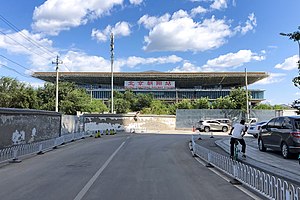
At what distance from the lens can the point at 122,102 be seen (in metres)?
80.4

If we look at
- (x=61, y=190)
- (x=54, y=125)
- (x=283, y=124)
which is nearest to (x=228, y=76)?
(x=54, y=125)

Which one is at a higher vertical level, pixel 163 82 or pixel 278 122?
pixel 163 82

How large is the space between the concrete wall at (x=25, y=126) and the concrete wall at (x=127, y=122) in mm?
15487

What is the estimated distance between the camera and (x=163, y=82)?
106 m

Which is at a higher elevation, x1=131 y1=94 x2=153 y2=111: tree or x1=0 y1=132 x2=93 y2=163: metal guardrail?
x1=131 y1=94 x2=153 y2=111: tree

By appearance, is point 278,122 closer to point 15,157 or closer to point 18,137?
→ point 15,157

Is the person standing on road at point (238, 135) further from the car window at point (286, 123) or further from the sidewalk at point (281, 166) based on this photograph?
the car window at point (286, 123)

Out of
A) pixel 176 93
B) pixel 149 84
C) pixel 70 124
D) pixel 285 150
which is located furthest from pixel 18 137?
pixel 176 93

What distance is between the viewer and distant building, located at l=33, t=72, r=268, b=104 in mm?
101125

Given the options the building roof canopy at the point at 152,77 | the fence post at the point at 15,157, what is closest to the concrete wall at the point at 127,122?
the fence post at the point at 15,157

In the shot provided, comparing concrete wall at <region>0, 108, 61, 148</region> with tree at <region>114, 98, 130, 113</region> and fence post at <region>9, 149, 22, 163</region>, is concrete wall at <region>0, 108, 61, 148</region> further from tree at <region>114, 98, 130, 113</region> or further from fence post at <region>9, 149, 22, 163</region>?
tree at <region>114, 98, 130, 113</region>

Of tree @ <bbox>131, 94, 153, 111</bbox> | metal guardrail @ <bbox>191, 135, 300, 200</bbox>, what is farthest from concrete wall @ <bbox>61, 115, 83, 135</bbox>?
tree @ <bbox>131, 94, 153, 111</bbox>

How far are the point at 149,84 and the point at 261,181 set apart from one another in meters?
97.5

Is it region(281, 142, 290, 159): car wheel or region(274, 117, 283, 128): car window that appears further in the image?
region(274, 117, 283, 128): car window
